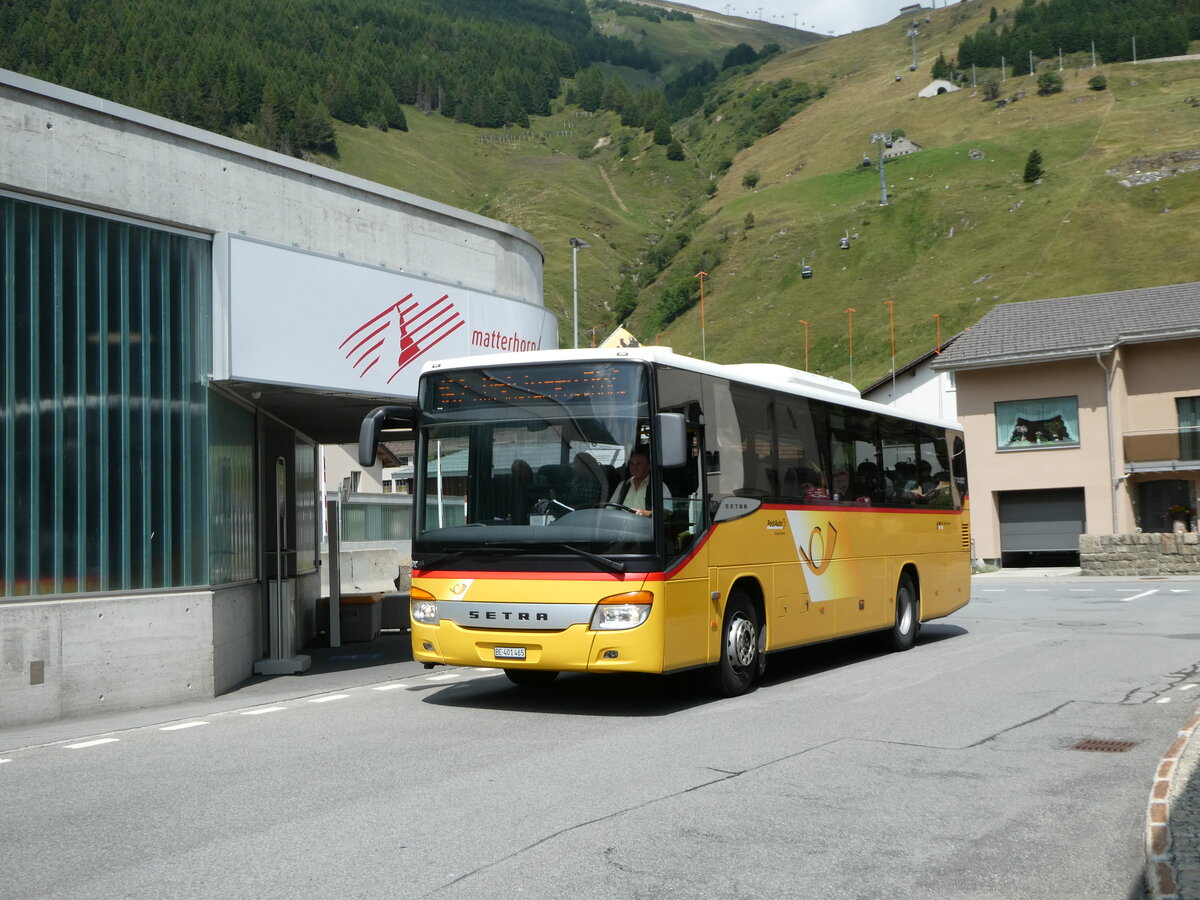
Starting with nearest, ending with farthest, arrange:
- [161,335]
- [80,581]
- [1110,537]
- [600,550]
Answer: [600,550] → [80,581] → [161,335] → [1110,537]

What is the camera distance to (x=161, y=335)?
12.2 meters

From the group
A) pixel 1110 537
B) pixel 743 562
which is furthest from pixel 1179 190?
pixel 743 562

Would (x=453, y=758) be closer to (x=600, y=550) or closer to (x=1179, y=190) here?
(x=600, y=550)

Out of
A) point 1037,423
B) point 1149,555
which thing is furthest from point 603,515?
point 1037,423

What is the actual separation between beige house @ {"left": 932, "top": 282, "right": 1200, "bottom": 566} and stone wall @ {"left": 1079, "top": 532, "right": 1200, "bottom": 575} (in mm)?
6376

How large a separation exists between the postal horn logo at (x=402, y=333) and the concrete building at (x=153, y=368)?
29 millimetres

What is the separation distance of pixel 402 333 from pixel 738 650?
602 cm

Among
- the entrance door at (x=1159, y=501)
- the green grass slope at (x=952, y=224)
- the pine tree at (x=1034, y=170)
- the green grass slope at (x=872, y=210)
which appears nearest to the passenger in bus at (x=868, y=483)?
the entrance door at (x=1159, y=501)

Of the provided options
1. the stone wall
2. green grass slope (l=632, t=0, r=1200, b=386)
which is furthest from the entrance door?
green grass slope (l=632, t=0, r=1200, b=386)

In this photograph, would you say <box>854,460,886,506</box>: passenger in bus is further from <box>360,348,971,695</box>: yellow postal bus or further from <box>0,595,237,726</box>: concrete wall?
<box>0,595,237,726</box>: concrete wall

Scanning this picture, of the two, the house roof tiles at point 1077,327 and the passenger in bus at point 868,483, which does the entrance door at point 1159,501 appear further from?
the passenger in bus at point 868,483

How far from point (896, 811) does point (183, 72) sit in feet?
487

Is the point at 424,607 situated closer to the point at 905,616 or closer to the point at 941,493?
the point at 905,616

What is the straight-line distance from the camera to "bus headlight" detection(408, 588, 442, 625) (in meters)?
10.8
